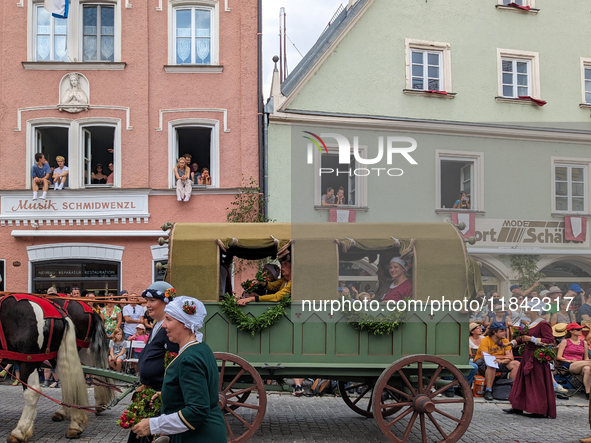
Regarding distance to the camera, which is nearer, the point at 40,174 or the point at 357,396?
the point at 357,396

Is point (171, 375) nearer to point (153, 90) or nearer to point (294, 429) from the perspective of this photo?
point (294, 429)

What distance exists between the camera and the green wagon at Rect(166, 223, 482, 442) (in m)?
6.43

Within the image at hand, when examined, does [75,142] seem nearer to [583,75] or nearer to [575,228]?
[575,228]

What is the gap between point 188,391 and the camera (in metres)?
3.32

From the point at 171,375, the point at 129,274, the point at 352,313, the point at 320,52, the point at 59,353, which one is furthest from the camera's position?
the point at 320,52

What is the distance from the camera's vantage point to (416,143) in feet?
48.4

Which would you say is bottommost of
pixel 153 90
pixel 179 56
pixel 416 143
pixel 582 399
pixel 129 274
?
pixel 582 399

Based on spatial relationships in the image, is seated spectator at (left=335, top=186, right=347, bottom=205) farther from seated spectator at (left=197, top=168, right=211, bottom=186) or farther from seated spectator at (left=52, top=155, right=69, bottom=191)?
seated spectator at (left=52, top=155, right=69, bottom=191)

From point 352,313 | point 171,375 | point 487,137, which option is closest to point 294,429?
point 352,313

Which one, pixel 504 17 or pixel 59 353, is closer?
pixel 59 353

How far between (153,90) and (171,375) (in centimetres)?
1131

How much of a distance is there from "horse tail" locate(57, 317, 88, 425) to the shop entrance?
6467mm

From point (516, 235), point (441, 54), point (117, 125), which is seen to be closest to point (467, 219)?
point (516, 235)

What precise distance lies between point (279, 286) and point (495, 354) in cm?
454
